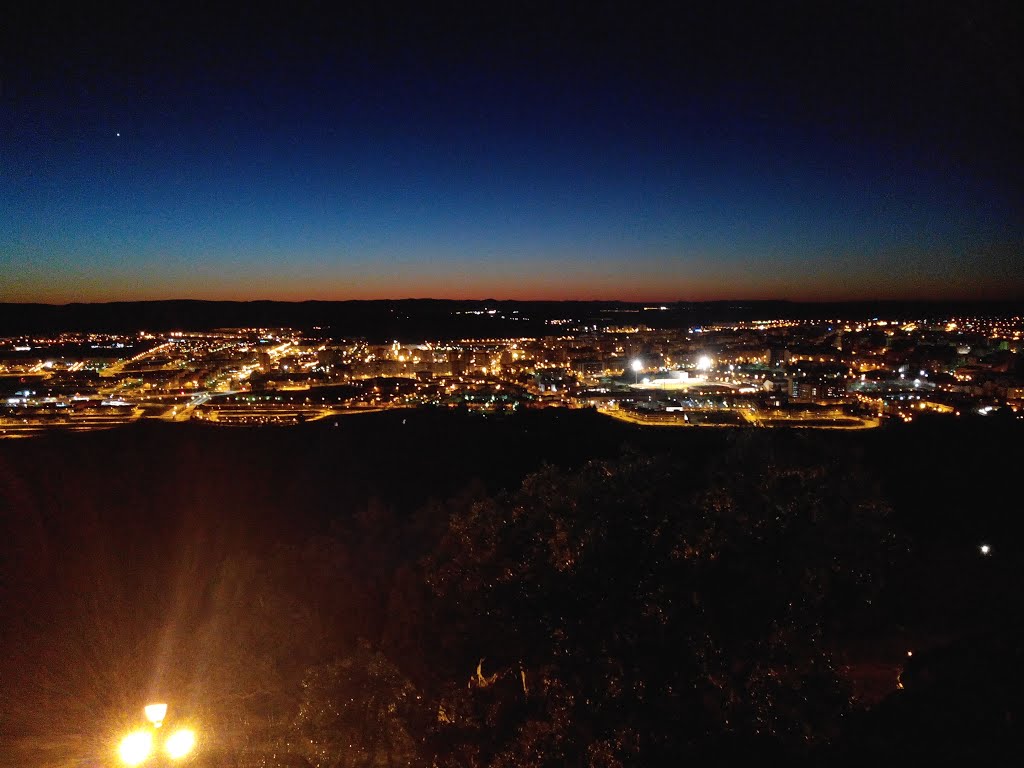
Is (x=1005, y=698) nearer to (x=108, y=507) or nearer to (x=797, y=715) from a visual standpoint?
(x=797, y=715)

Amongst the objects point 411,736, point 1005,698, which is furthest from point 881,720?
point 411,736

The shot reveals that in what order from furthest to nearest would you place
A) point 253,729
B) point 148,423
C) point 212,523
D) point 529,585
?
point 148,423 < point 212,523 < point 253,729 < point 529,585

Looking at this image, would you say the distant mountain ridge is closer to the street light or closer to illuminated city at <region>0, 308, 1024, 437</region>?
illuminated city at <region>0, 308, 1024, 437</region>

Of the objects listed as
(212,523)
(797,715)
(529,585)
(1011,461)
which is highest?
(529,585)

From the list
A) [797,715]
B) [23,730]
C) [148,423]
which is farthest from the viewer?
[148,423]

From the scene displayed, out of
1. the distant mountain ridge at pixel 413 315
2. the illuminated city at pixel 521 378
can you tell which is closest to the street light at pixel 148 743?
the illuminated city at pixel 521 378

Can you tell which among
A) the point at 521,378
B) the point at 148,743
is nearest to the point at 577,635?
the point at 148,743

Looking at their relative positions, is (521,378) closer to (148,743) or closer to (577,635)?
(577,635)

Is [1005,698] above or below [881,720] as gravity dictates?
above

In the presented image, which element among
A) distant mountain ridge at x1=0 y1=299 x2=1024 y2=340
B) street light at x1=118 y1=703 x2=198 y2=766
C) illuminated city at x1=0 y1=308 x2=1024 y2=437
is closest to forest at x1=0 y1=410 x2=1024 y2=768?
street light at x1=118 y1=703 x2=198 y2=766

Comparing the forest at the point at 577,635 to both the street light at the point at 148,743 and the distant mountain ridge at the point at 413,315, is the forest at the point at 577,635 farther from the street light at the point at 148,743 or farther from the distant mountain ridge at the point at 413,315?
the distant mountain ridge at the point at 413,315
